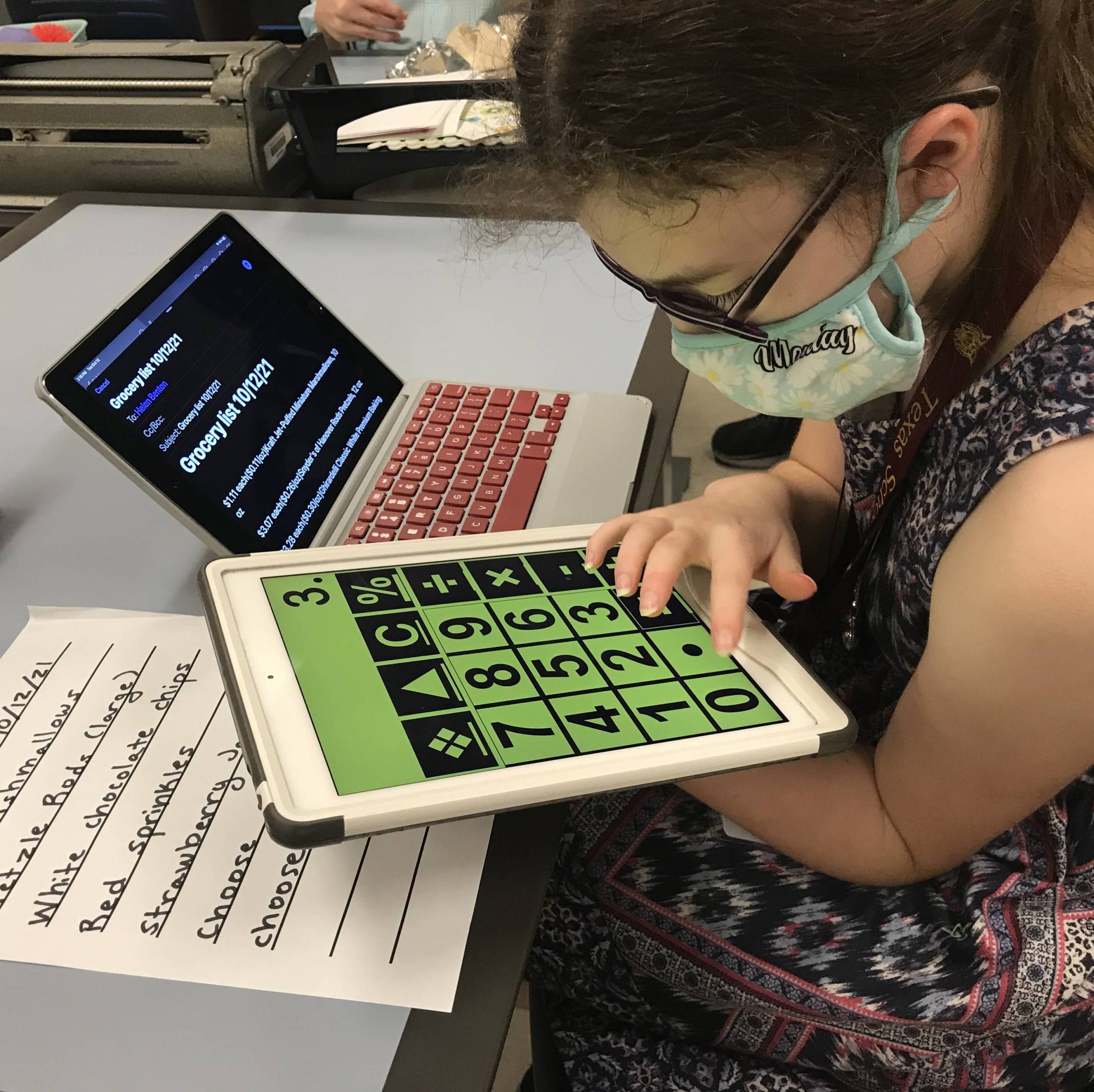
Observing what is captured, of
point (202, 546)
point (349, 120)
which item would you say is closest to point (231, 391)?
point (202, 546)

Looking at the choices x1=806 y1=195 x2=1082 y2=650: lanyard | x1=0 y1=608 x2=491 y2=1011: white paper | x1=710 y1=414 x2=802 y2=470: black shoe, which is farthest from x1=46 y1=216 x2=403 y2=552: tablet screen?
x1=710 y1=414 x2=802 y2=470: black shoe

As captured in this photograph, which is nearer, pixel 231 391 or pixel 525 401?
pixel 231 391

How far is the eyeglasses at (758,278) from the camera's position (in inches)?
18.3

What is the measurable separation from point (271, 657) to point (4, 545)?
1.30 ft

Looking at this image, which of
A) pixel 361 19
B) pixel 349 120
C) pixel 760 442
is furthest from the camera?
pixel 361 19

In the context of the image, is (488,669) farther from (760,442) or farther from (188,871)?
(760,442)

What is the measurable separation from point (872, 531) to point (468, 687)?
0.35 m

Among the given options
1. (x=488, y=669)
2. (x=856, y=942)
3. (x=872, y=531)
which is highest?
(x=488, y=669)

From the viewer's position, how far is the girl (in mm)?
453

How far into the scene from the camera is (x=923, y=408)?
618 mm

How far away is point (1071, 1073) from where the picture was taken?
0.61 metres

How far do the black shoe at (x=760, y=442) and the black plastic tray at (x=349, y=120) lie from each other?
1.87ft

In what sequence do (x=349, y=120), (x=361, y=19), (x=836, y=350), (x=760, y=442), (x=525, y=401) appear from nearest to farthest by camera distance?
(x=836, y=350)
(x=525, y=401)
(x=349, y=120)
(x=760, y=442)
(x=361, y=19)

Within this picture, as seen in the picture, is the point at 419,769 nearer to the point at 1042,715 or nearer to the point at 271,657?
the point at 271,657
